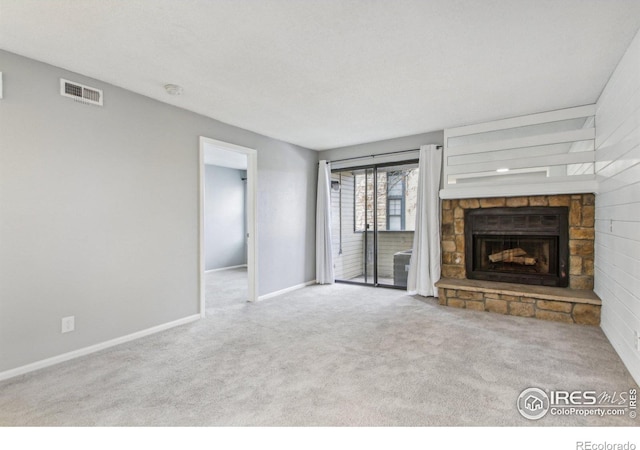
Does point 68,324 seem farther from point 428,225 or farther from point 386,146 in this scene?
point 386,146

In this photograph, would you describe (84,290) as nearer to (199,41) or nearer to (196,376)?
(196,376)

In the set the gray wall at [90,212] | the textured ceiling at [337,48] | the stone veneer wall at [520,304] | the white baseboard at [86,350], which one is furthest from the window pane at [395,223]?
the white baseboard at [86,350]

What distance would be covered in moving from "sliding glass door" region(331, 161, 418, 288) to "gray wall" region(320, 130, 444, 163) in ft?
0.84

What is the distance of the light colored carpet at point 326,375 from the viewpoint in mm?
1889

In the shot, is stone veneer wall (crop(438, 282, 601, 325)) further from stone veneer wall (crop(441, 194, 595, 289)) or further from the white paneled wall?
stone veneer wall (crop(441, 194, 595, 289))

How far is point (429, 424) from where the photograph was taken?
1793mm

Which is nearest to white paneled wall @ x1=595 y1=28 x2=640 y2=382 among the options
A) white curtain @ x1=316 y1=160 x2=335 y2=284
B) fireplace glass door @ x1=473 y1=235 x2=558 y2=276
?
fireplace glass door @ x1=473 y1=235 x2=558 y2=276

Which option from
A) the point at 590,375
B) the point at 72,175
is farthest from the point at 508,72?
the point at 72,175

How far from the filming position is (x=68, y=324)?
2691mm

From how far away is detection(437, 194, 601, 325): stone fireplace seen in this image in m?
3.61

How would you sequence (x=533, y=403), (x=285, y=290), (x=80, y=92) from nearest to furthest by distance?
(x=533, y=403) < (x=80, y=92) < (x=285, y=290)

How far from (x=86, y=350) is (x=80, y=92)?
2.22m

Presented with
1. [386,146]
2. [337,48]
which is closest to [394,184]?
[386,146]
